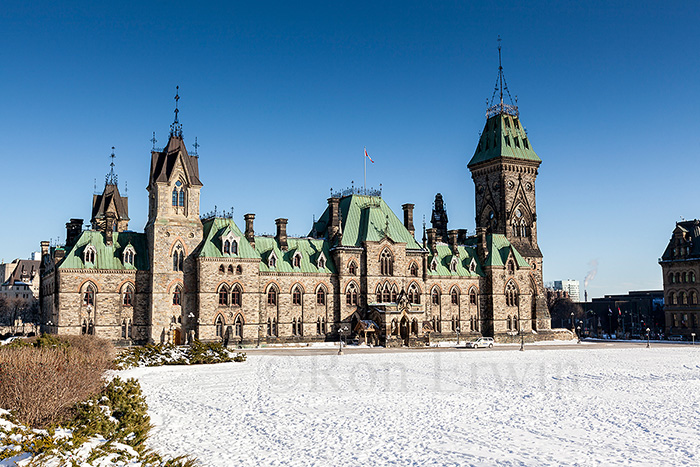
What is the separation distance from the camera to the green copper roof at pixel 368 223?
72812 millimetres

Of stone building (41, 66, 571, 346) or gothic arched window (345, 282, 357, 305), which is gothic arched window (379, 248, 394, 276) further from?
gothic arched window (345, 282, 357, 305)

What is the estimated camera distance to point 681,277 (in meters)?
95.1

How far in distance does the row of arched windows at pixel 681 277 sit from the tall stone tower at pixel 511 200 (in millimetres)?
24474

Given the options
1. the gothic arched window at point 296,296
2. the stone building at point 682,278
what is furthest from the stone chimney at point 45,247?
the stone building at point 682,278

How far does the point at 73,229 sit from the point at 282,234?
22709mm

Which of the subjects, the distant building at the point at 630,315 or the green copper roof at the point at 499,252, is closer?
the green copper roof at the point at 499,252

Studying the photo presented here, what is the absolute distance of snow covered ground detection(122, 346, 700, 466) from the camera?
19891 millimetres

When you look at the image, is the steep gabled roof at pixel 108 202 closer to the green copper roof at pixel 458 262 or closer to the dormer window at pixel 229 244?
the dormer window at pixel 229 244

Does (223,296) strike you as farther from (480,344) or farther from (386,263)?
(480,344)

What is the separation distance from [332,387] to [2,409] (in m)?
16.4

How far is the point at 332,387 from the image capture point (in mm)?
32875

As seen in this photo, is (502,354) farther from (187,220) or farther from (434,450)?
(434,450)

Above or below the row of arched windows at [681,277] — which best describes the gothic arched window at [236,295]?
below

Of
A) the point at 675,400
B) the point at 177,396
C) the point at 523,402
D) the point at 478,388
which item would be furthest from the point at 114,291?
the point at 675,400
